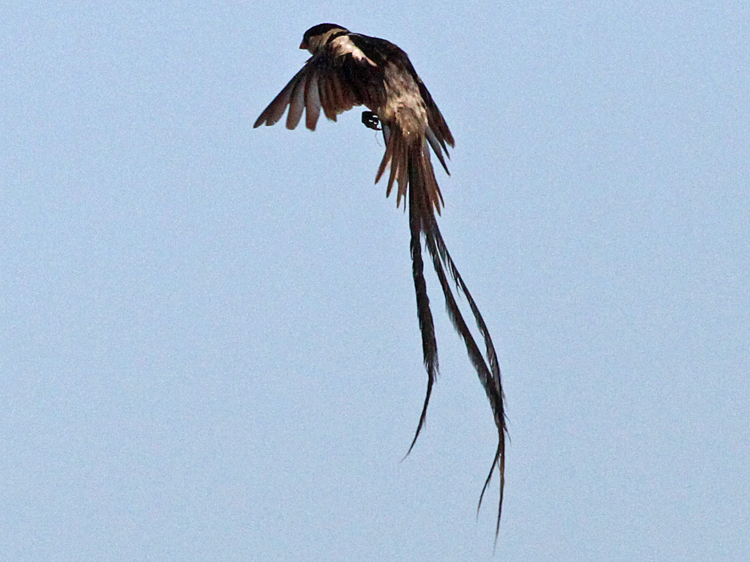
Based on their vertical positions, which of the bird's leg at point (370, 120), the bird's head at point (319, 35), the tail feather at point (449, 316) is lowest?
the tail feather at point (449, 316)

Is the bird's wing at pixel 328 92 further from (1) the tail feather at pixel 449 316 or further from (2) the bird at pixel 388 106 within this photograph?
(1) the tail feather at pixel 449 316

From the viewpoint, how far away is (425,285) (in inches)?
198

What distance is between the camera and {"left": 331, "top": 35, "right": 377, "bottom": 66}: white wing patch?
589 centimetres

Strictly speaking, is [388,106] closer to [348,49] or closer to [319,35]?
[348,49]

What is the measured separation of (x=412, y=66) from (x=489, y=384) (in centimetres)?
189

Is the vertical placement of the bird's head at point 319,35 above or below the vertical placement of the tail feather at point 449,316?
above

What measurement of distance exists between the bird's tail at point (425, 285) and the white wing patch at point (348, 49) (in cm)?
47

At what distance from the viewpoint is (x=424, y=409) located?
4785 mm

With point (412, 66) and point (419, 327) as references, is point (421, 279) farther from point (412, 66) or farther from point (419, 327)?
point (412, 66)

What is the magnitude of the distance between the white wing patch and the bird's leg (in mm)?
237

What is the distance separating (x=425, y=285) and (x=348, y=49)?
1541mm

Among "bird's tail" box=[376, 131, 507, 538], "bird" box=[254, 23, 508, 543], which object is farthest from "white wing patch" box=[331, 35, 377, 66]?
"bird's tail" box=[376, 131, 507, 538]

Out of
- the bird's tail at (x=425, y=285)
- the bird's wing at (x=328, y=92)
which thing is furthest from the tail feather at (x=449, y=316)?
the bird's wing at (x=328, y=92)

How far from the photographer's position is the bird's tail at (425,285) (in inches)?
190
